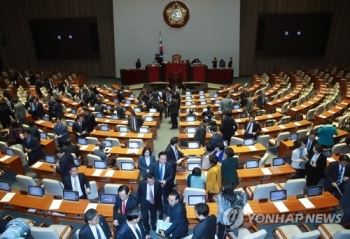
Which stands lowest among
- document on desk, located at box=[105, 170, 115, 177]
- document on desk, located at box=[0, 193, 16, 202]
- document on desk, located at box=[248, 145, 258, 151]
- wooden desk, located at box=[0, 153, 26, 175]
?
wooden desk, located at box=[0, 153, 26, 175]

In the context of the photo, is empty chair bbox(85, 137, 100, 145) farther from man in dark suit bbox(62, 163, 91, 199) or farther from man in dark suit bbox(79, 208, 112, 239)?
man in dark suit bbox(79, 208, 112, 239)

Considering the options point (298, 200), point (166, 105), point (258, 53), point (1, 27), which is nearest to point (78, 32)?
A: point (1, 27)

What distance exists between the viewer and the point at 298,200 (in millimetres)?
5746

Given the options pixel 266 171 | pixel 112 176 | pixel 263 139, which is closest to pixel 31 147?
pixel 112 176

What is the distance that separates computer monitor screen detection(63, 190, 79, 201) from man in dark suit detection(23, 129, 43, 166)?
2.66m

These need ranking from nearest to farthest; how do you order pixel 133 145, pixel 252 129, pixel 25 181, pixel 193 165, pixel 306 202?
pixel 306 202
pixel 25 181
pixel 193 165
pixel 133 145
pixel 252 129

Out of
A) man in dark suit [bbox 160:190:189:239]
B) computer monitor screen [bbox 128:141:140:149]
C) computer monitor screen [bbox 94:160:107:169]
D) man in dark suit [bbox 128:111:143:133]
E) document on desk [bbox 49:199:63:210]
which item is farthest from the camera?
man in dark suit [bbox 128:111:143:133]

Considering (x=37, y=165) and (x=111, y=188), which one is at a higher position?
(x=111, y=188)

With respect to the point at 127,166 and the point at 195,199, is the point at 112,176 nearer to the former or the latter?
the point at 127,166

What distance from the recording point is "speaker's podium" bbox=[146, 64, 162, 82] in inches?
776

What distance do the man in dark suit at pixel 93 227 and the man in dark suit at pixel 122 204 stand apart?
34 cm

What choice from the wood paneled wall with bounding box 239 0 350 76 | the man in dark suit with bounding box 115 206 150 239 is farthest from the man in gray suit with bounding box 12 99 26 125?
the wood paneled wall with bounding box 239 0 350 76

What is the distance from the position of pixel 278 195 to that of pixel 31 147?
6.23 metres

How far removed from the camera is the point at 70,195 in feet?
19.0
